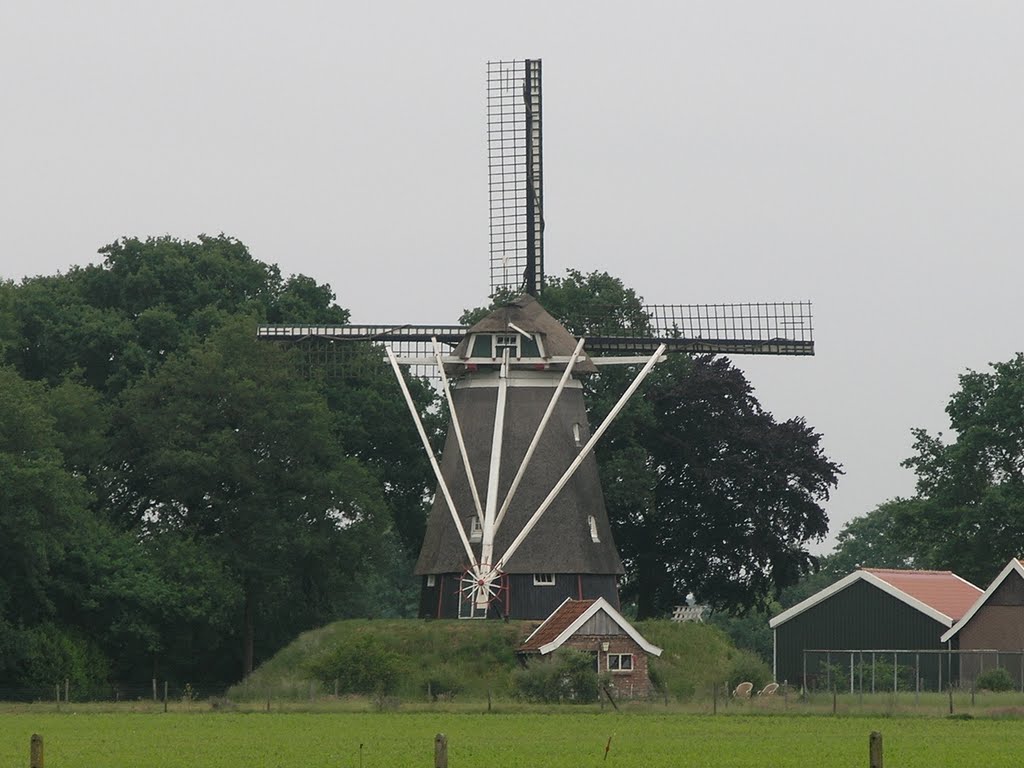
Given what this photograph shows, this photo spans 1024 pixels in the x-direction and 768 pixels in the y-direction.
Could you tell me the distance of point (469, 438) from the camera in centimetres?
6162

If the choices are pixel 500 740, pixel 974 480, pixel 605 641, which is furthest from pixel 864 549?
pixel 500 740

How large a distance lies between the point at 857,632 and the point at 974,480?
38.6 feet

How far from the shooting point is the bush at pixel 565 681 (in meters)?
54.2

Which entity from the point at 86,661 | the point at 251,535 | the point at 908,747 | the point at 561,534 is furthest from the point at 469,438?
the point at 908,747

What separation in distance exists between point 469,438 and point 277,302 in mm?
16156

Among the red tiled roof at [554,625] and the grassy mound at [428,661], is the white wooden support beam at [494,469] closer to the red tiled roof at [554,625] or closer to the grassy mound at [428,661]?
the grassy mound at [428,661]

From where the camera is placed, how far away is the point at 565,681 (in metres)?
54.4

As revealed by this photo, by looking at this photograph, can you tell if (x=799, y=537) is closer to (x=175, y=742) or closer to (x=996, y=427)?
(x=996, y=427)

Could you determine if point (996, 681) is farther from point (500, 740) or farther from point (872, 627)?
point (500, 740)

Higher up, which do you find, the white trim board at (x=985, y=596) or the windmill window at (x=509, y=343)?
the windmill window at (x=509, y=343)

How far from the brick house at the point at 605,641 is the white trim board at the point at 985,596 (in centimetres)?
832

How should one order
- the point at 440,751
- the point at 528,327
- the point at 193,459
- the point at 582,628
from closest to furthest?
the point at 440,751 → the point at 582,628 → the point at 528,327 → the point at 193,459

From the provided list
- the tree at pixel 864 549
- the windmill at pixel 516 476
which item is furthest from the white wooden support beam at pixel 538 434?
the tree at pixel 864 549

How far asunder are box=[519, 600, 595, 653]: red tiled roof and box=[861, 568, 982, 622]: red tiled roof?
30.4 ft
